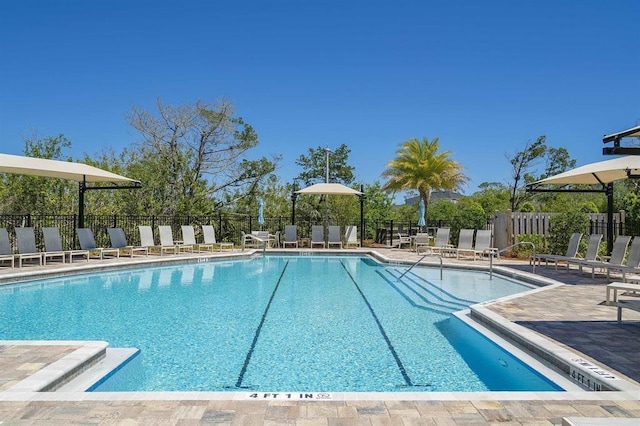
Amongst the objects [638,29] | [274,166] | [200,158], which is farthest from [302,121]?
[638,29]

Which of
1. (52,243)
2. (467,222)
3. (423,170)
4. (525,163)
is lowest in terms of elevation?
(52,243)

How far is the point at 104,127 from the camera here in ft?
76.2

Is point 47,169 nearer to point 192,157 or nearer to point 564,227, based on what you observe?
point 192,157

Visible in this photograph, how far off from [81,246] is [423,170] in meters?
15.3

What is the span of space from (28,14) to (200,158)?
26.4 ft

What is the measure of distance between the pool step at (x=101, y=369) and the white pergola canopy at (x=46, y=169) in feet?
25.5

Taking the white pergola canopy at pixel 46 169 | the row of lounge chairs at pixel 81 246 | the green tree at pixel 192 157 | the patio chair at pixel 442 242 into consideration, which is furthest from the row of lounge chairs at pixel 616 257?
the green tree at pixel 192 157

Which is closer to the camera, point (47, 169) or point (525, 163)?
point (47, 169)

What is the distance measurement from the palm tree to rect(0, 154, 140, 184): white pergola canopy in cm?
1346

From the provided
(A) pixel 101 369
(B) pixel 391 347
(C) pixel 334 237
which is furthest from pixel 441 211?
(A) pixel 101 369

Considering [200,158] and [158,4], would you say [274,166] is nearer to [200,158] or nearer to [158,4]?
[200,158]

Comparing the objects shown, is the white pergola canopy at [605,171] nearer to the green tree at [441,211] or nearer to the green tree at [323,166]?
the green tree at [441,211]

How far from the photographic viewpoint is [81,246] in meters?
12.8

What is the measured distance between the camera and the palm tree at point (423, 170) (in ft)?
73.3
